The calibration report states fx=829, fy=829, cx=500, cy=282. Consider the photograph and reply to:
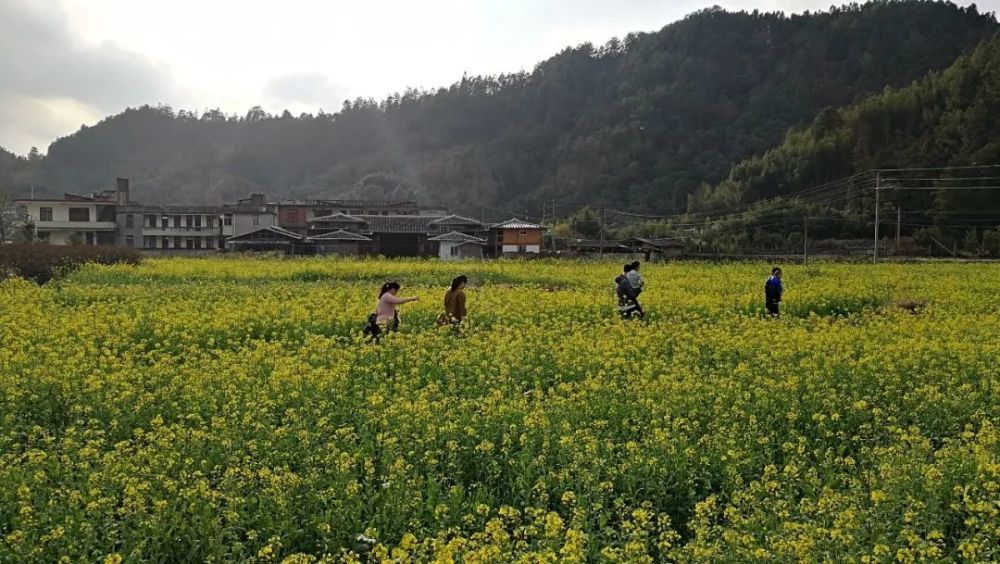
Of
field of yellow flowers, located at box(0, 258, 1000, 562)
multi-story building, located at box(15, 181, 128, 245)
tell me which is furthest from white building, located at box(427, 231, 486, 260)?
field of yellow flowers, located at box(0, 258, 1000, 562)

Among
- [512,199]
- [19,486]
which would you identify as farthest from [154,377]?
[512,199]

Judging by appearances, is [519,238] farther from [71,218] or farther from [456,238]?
[71,218]

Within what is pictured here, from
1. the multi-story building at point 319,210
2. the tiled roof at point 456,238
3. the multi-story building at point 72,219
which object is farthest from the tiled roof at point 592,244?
A: the multi-story building at point 72,219

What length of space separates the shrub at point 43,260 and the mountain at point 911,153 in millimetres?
45298

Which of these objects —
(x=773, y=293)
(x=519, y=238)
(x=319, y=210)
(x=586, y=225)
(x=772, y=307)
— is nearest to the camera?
(x=773, y=293)

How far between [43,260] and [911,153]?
199 ft

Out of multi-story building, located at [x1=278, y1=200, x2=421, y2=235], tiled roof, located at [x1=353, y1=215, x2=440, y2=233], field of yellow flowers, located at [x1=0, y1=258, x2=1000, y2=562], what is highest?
multi-story building, located at [x1=278, y1=200, x2=421, y2=235]

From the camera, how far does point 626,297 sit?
1677 cm

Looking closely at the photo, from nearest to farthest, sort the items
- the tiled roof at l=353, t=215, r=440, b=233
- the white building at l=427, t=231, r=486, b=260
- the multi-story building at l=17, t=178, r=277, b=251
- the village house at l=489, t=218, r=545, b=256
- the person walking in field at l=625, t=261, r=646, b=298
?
the person walking in field at l=625, t=261, r=646, b=298 < the white building at l=427, t=231, r=486, b=260 < the village house at l=489, t=218, r=545, b=256 < the tiled roof at l=353, t=215, r=440, b=233 < the multi-story building at l=17, t=178, r=277, b=251

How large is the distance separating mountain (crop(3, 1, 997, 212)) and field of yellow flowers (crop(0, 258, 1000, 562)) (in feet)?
234

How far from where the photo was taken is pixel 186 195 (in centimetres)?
11212

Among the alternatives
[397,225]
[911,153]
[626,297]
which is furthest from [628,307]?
[911,153]

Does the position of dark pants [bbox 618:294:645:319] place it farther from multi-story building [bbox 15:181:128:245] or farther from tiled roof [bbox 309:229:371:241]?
multi-story building [bbox 15:181:128:245]

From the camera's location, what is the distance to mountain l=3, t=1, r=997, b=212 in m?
86.8
